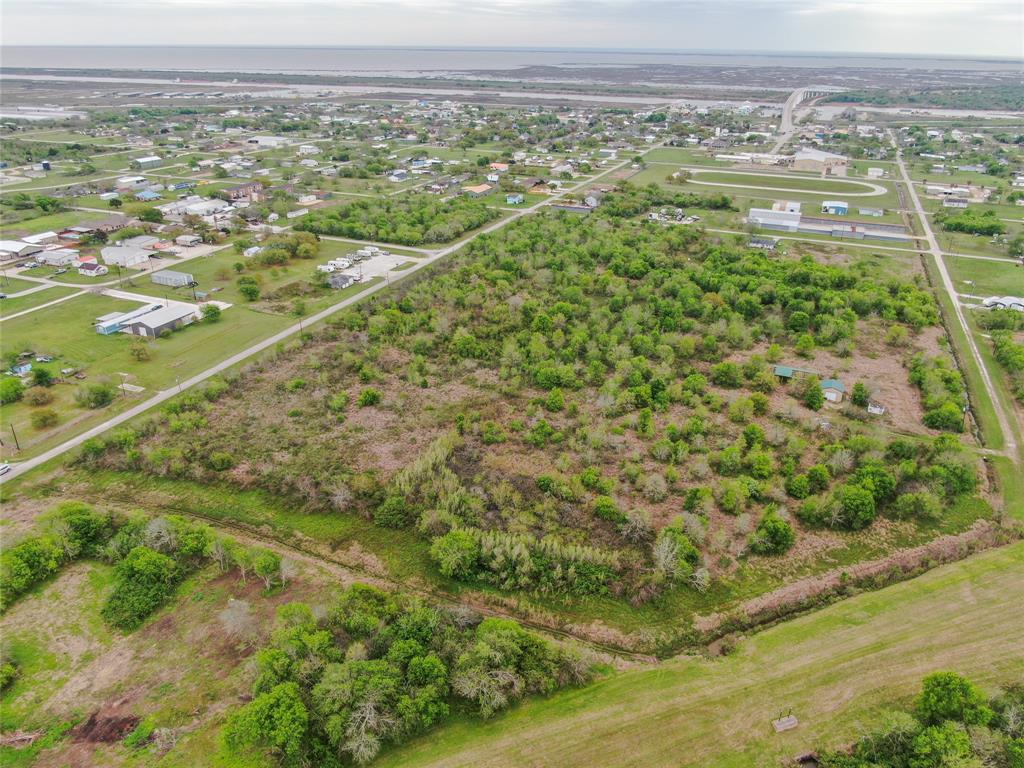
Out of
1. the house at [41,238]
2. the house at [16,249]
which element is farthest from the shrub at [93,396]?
the house at [41,238]

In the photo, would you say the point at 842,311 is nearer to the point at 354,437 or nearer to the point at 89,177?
the point at 354,437

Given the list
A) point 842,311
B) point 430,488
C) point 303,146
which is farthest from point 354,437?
point 303,146

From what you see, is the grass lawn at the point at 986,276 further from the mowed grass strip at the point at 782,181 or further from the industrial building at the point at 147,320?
the industrial building at the point at 147,320

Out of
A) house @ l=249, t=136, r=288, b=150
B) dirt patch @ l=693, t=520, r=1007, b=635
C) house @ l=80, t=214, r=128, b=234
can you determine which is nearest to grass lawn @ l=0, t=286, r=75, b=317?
house @ l=80, t=214, r=128, b=234

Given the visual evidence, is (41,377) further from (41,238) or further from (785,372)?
(785,372)

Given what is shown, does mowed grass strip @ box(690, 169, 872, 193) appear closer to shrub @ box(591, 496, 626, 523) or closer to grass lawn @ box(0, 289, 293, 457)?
grass lawn @ box(0, 289, 293, 457)

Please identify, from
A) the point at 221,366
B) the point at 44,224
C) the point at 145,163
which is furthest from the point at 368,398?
the point at 145,163
